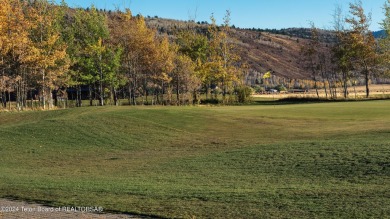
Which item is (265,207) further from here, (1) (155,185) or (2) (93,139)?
(2) (93,139)

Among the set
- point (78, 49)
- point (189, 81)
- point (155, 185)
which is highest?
point (78, 49)

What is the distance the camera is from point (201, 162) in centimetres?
1911

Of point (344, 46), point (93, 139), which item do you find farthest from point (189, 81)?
point (93, 139)

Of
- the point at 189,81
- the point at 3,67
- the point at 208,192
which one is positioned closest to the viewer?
the point at 208,192

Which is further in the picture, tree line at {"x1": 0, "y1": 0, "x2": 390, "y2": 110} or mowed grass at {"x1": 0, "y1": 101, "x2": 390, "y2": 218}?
tree line at {"x1": 0, "y1": 0, "x2": 390, "y2": 110}

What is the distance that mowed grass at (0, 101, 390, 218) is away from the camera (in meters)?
10.9

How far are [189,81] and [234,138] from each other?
35447 millimetres

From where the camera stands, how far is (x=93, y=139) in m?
27.1

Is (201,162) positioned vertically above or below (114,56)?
below

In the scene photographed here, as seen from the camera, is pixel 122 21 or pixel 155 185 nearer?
pixel 155 185

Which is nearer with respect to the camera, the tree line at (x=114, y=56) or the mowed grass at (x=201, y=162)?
the mowed grass at (x=201, y=162)

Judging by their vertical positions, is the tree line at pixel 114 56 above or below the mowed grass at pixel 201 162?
above

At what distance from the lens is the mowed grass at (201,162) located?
10922 mm

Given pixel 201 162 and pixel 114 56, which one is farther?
pixel 114 56
